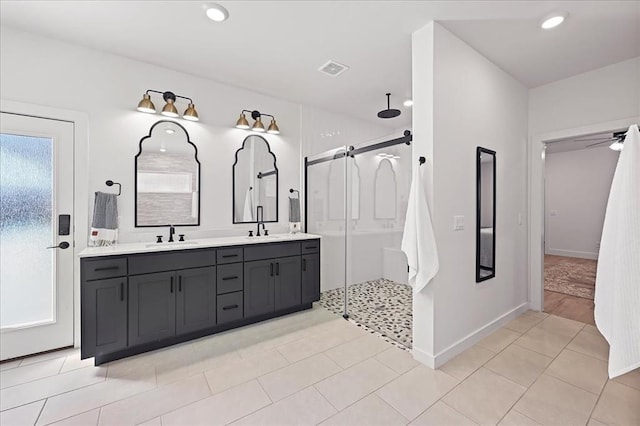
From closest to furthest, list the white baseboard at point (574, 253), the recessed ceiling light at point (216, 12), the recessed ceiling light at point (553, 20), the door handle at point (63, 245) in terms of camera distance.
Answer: the recessed ceiling light at point (216, 12) < the recessed ceiling light at point (553, 20) < the door handle at point (63, 245) < the white baseboard at point (574, 253)

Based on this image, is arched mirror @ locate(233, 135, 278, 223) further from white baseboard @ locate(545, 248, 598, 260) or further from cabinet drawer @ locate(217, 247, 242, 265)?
white baseboard @ locate(545, 248, 598, 260)

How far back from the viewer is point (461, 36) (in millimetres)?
2426

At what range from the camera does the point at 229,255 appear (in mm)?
2789

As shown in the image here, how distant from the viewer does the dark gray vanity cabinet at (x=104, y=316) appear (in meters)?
2.15

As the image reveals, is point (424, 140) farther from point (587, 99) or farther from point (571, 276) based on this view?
point (571, 276)

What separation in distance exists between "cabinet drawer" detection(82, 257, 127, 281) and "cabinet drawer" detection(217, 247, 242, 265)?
2.52 ft

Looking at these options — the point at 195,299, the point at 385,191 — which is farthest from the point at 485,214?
the point at 195,299

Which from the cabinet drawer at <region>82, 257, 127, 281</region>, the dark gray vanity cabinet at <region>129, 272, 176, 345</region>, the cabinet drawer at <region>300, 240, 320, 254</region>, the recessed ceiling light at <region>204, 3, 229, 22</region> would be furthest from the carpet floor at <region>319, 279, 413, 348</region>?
the recessed ceiling light at <region>204, 3, 229, 22</region>

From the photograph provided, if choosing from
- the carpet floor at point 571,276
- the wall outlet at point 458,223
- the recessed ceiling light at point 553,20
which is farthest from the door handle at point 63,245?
the carpet floor at point 571,276

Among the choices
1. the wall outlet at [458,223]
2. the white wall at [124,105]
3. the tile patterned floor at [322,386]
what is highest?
the white wall at [124,105]

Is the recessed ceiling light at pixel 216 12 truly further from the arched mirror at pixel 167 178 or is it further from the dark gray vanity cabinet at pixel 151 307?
the dark gray vanity cabinet at pixel 151 307

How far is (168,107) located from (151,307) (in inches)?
A: 76.1

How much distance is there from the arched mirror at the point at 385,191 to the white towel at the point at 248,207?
1.53 m

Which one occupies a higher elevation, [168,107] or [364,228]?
[168,107]
